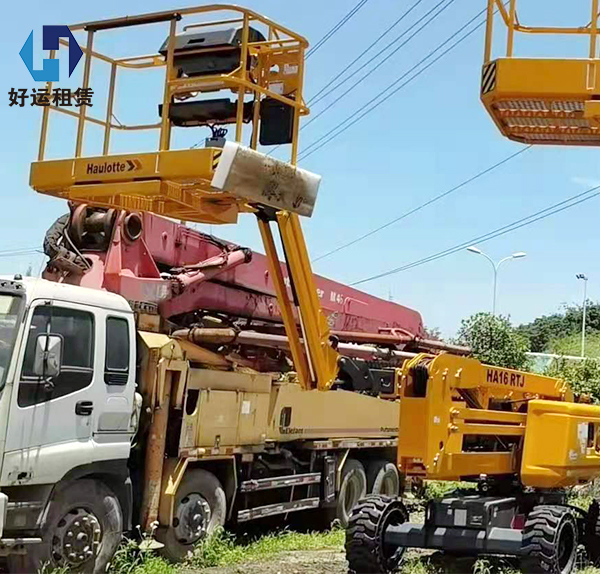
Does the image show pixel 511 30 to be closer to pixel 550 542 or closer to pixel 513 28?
pixel 513 28

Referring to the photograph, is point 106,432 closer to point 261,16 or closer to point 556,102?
point 261,16

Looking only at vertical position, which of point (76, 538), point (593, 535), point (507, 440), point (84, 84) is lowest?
point (76, 538)

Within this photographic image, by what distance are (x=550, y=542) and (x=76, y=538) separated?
3.90m

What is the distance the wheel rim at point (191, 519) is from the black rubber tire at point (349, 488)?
2.96 metres

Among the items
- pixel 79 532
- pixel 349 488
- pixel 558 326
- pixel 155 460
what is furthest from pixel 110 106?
pixel 558 326

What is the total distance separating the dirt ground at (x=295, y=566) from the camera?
873cm

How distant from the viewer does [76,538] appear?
779 cm

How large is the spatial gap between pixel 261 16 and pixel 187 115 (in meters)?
1.14

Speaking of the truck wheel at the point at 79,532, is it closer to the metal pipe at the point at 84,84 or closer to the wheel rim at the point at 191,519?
the wheel rim at the point at 191,519

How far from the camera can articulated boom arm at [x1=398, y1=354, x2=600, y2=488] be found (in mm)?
7930

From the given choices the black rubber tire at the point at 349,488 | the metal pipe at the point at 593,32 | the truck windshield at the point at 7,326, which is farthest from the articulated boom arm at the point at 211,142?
the black rubber tire at the point at 349,488

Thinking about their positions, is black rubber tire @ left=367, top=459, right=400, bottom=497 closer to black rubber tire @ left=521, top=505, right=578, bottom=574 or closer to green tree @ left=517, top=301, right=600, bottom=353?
black rubber tire @ left=521, top=505, right=578, bottom=574

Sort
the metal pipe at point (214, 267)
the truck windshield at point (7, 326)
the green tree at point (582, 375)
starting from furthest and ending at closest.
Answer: the green tree at point (582, 375) → the metal pipe at point (214, 267) → the truck windshield at point (7, 326)

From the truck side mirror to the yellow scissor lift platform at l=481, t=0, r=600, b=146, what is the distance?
386 centimetres
